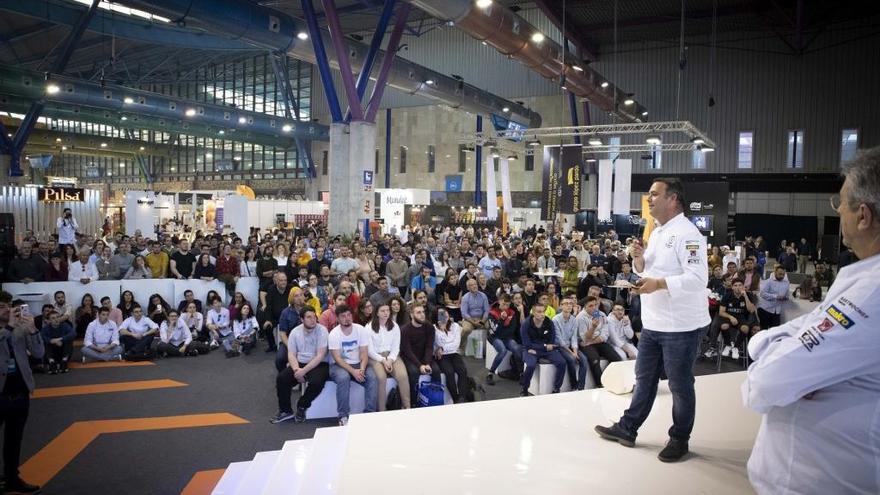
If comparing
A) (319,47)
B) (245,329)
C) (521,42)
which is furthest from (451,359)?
(521,42)

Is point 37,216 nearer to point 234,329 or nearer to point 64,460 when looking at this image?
point 234,329

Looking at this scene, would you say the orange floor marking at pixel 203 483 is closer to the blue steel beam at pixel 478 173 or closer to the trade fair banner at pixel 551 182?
the trade fair banner at pixel 551 182

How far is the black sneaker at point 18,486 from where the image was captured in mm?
3783

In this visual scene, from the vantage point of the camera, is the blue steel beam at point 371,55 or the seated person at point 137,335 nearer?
the seated person at point 137,335

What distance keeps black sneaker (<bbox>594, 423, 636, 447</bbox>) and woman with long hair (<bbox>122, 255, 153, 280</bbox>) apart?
348 inches

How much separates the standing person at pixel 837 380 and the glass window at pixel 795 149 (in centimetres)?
2456

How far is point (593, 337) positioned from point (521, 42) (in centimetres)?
853

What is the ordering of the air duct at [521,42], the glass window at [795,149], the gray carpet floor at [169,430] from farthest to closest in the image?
the glass window at [795,149] → the air duct at [521,42] → the gray carpet floor at [169,430]

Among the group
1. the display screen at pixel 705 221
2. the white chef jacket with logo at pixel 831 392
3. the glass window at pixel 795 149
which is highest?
the glass window at pixel 795 149

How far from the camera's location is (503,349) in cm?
687

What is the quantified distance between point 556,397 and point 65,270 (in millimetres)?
9318

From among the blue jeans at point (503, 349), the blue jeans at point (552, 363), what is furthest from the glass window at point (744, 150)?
the blue jeans at point (552, 363)

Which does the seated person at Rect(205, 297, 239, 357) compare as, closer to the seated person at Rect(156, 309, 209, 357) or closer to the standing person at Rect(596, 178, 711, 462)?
the seated person at Rect(156, 309, 209, 357)

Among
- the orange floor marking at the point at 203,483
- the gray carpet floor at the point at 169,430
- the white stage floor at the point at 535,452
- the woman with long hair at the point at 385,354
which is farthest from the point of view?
the woman with long hair at the point at 385,354
